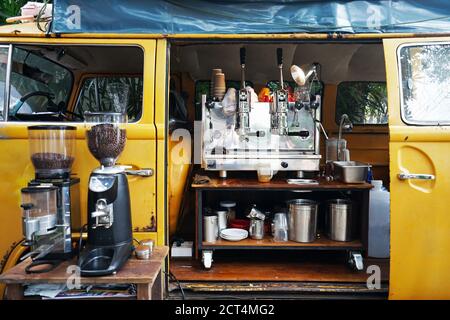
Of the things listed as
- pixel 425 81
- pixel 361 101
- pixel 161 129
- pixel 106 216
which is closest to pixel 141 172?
pixel 161 129

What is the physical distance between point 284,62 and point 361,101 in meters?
1.21

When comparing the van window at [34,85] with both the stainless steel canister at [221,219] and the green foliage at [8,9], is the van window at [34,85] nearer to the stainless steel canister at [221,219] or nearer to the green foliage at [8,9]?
the stainless steel canister at [221,219]

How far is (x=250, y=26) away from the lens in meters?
2.49

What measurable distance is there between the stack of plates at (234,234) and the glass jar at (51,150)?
1.50 meters

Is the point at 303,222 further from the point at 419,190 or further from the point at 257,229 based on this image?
the point at 419,190

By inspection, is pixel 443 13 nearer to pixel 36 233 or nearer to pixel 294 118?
pixel 294 118

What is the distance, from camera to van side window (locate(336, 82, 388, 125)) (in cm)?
430

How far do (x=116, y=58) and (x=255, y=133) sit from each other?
169 centimetres

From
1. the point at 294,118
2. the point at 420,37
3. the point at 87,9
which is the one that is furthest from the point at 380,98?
the point at 87,9

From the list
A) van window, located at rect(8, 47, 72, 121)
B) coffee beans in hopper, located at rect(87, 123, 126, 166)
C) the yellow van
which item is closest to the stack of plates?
the yellow van

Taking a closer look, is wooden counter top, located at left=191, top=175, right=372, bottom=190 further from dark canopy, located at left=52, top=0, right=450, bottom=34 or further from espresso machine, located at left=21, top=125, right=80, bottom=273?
dark canopy, located at left=52, top=0, right=450, bottom=34

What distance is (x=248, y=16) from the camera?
8.23ft

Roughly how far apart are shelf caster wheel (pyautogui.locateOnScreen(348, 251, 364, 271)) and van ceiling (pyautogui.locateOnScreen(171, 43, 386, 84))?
2.19 m

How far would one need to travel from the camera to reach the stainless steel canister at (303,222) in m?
3.00
